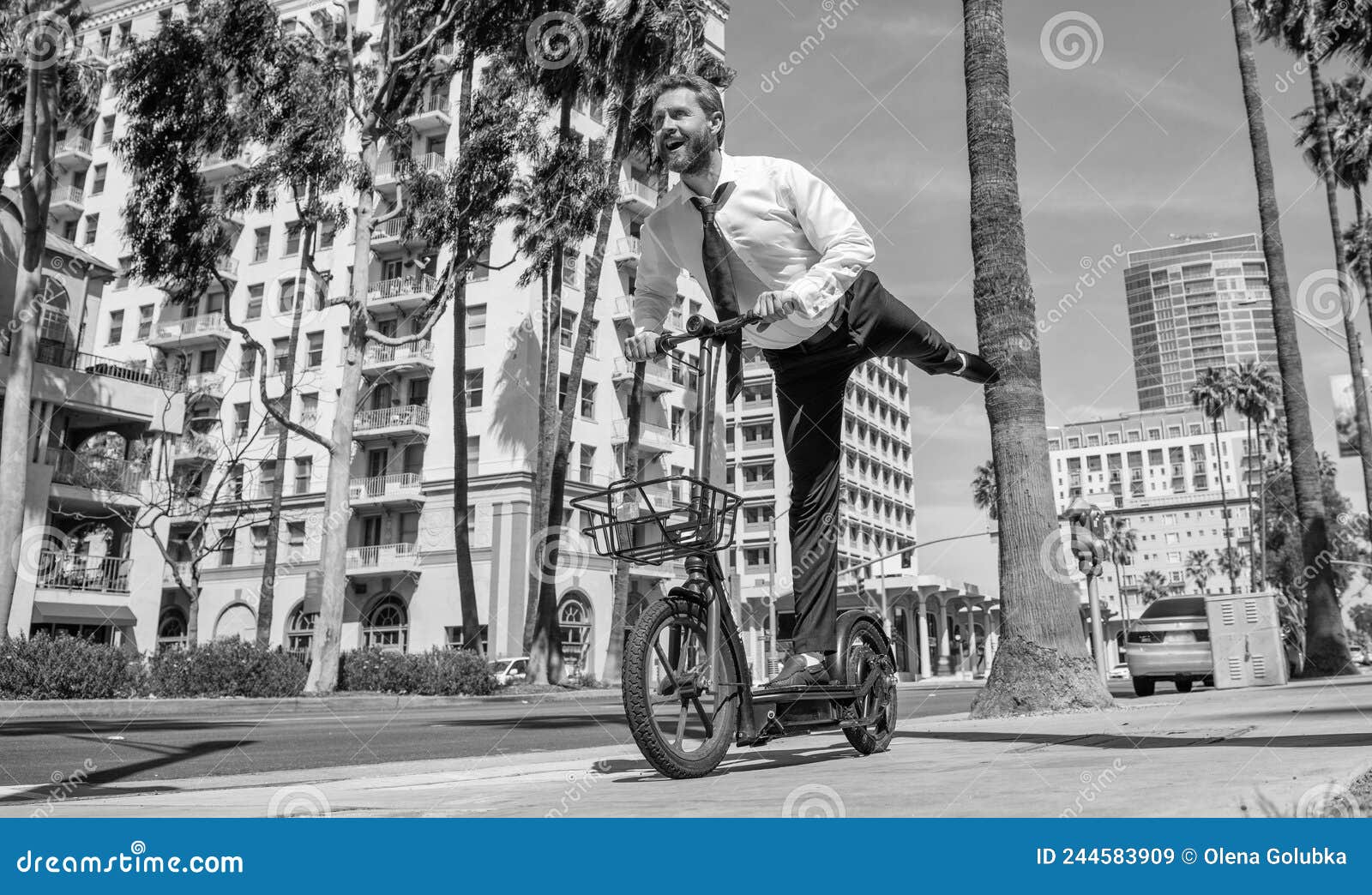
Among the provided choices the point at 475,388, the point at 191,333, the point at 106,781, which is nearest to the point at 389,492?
the point at 475,388

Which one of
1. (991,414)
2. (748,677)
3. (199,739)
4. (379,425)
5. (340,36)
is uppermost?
(340,36)

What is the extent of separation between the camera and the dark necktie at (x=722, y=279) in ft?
11.5

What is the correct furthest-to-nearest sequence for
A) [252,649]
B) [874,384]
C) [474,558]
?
[874,384] < [474,558] < [252,649]

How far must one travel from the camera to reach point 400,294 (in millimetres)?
46812

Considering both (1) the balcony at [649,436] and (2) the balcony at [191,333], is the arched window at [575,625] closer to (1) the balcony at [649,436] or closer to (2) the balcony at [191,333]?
(1) the balcony at [649,436]

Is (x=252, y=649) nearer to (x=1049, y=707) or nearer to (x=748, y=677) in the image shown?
(x=1049, y=707)

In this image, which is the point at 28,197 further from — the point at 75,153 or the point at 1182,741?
the point at 75,153

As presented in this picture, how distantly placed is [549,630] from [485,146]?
13389 mm

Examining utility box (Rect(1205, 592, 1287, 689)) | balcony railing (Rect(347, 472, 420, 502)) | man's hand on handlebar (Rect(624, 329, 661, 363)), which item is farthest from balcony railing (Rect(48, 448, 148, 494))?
man's hand on handlebar (Rect(624, 329, 661, 363))

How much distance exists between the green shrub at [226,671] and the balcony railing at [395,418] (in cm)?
2382

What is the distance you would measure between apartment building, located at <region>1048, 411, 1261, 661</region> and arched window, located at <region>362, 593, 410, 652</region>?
107650 mm

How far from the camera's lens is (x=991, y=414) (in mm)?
8688

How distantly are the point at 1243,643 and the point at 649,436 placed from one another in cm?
3622

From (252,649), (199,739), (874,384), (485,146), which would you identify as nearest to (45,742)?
(199,739)
